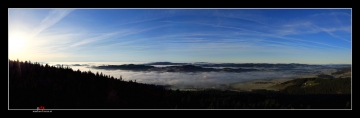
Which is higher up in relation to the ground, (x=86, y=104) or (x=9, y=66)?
(x=9, y=66)

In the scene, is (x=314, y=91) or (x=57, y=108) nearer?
(x=57, y=108)

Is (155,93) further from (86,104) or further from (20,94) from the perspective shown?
(20,94)

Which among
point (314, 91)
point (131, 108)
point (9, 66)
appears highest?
point (9, 66)
